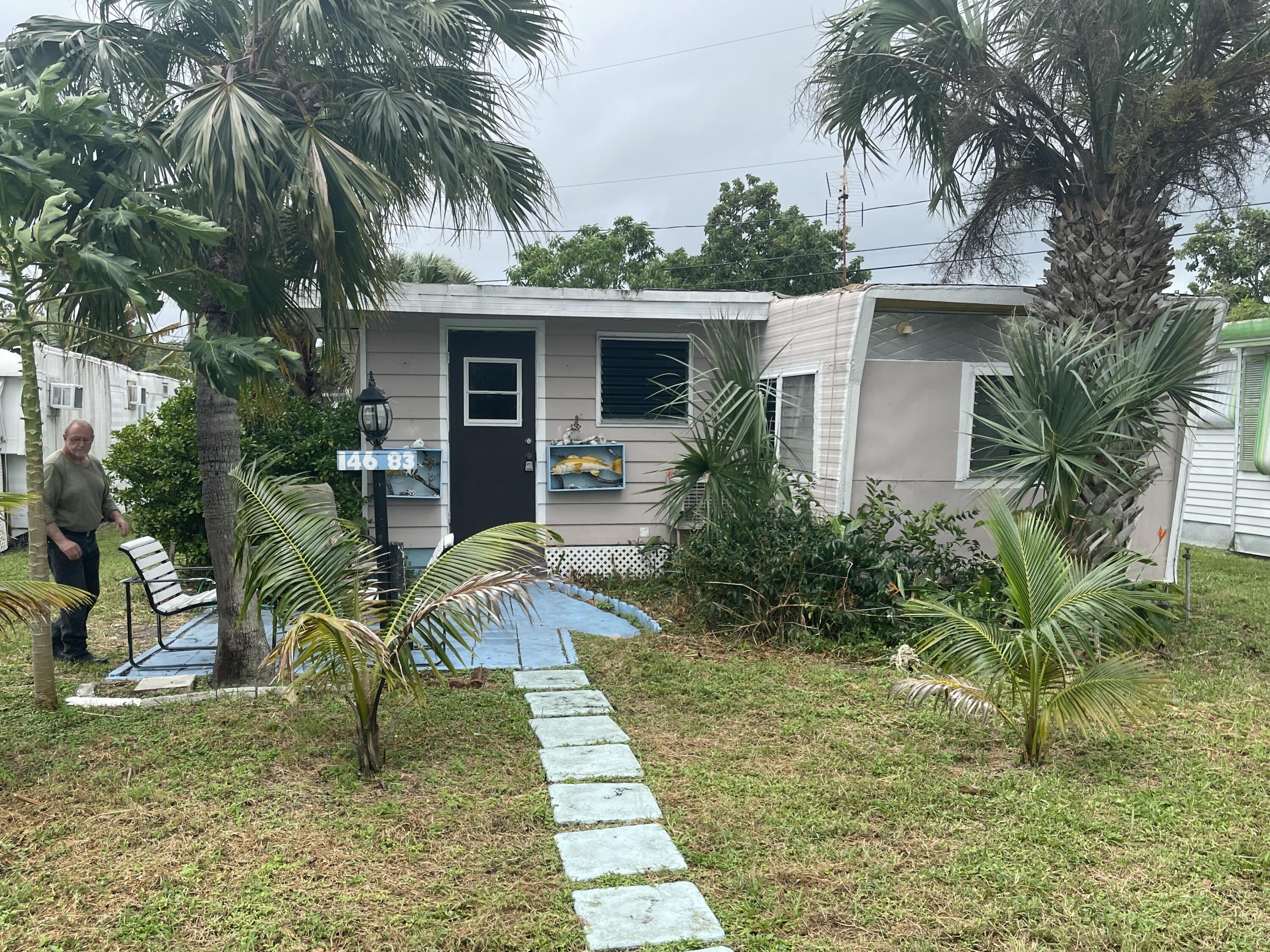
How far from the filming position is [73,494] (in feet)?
19.4

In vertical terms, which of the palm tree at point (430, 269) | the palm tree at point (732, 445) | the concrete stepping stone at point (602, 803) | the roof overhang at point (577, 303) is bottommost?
the concrete stepping stone at point (602, 803)

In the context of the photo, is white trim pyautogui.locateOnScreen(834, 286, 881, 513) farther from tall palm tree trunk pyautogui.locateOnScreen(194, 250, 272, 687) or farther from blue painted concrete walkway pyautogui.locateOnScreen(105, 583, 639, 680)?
tall palm tree trunk pyautogui.locateOnScreen(194, 250, 272, 687)

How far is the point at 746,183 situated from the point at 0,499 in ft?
81.2

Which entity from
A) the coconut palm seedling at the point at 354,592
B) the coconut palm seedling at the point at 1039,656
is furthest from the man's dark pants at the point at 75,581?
the coconut palm seedling at the point at 1039,656

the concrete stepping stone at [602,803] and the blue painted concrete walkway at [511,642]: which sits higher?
the concrete stepping stone at [602,803]

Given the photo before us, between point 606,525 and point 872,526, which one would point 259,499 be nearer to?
point 872,526

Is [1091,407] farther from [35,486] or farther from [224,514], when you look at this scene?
[35,486]

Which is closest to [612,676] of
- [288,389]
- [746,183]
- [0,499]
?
[0,499]

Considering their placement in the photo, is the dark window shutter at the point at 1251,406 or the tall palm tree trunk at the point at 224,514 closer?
the tall palm tree trunk at the point at 224,514

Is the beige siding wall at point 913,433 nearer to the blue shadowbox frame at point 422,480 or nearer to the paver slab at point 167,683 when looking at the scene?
the blue shadowbox frame at point 422,480

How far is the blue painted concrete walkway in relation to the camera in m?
5.93

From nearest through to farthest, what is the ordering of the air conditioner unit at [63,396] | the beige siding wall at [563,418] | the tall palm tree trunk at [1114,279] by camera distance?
the tall palm tree trunk at [1114,279]
the beige siding wall at [563,418]
the air conditioner unit at [63,396]

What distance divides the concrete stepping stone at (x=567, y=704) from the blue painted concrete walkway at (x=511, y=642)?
1.62 ft

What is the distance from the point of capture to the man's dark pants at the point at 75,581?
5.98 metres
